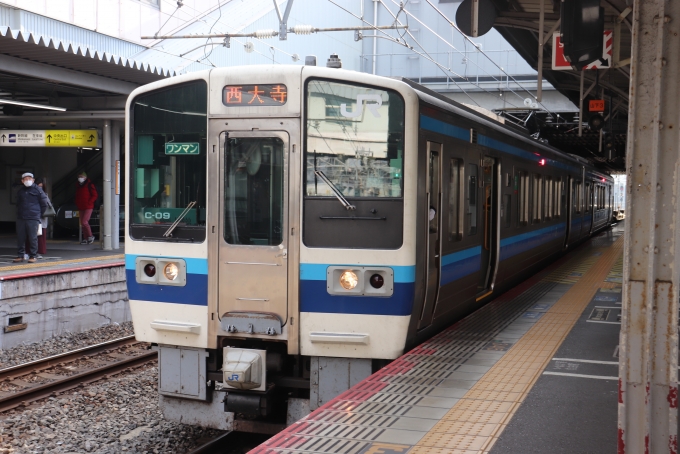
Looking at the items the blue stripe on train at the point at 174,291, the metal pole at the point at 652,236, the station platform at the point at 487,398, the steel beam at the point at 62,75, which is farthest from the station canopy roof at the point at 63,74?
the metal pole at the point at 652,236

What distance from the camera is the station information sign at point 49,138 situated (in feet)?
46.1

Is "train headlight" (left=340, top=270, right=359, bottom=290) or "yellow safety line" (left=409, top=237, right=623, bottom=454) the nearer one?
"yellow safety line" (left=409, top=237, right=623, bottom=454)

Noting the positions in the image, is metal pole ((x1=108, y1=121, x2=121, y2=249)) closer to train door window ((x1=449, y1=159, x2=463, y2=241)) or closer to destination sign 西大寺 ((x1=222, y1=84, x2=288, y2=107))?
train door window ((x1=449, y1=159, x2=463, y2=241))

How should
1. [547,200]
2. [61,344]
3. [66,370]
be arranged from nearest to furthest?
[66,370], [61,344], [547,200]

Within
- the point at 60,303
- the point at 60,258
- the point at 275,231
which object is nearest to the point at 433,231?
the point at 275,231

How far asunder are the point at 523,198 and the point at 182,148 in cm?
591

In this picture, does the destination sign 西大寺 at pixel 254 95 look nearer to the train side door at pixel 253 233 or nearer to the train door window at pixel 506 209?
the train side door at pixel 253 233

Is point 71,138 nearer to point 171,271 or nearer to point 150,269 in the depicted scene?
point 150,269

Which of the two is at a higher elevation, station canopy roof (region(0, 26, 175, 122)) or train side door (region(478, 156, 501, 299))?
station canopy roof (region(0, 26, 175, 122))

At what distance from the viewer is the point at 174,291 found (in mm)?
5602

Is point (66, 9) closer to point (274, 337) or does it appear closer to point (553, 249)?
point (553, 249)

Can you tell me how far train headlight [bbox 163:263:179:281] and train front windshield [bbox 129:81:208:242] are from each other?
0.73 ft

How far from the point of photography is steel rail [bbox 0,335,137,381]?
334 inches

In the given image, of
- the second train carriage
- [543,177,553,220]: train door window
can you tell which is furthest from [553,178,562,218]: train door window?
the second train carriage
